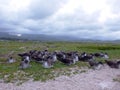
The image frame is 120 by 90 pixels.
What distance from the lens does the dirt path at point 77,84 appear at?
20578mm

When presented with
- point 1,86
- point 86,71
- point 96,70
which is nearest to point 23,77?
point 1,86

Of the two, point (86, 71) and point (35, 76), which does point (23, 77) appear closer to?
point (35, 76)

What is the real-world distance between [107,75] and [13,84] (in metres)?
9.78

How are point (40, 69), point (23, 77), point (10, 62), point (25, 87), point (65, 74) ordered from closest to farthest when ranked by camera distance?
point (25, 87)
point (23, 77)
point (65, 74)
point (40, 69)
point (10, 62)

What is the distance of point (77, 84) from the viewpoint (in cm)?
2178

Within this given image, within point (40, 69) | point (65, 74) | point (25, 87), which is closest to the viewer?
point (25, 87)

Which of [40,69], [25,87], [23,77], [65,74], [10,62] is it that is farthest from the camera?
[10,62]

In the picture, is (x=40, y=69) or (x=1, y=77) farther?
(x=40, y=69)

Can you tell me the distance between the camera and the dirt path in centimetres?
2058

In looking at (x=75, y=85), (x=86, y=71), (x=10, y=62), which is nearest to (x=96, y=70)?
(x=86, y=71)

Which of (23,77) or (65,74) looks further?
(65,74)

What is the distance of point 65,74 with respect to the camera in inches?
981

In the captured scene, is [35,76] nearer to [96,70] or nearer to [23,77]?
[23,77]

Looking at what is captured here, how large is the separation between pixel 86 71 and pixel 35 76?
20.2 ft
